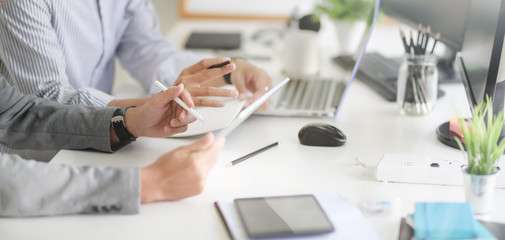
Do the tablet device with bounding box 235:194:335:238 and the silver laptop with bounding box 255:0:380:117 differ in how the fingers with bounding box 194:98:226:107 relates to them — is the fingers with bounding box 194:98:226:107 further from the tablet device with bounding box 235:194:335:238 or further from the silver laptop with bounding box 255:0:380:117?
the tablet device with bounding box 235:194:335:238

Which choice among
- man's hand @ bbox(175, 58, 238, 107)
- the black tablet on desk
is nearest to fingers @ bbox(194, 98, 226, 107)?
man's hand @ bbox(175, 58, 238, 107)

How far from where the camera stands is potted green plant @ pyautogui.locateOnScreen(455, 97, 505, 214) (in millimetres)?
909

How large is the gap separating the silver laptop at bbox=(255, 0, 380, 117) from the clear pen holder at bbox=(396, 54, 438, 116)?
0.12 meters

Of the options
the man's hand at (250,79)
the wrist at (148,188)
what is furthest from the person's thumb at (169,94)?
the man's hand at (250,79)

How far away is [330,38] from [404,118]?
1094mm

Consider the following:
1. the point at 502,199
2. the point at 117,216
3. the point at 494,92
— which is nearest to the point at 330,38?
the point at 494,92

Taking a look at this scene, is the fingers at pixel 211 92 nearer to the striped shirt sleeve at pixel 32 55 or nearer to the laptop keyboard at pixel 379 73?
the striped shirt sleeve at pixel 32 55

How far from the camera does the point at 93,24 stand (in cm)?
165

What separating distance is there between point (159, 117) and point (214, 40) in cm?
113

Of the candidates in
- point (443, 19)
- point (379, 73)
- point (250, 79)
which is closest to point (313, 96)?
point (250, 79)

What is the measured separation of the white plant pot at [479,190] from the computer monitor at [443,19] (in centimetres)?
67

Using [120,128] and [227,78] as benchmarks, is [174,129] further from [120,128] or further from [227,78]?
[227,78]

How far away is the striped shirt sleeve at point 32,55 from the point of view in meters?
1.35

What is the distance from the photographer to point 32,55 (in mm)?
1370
